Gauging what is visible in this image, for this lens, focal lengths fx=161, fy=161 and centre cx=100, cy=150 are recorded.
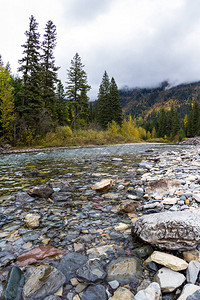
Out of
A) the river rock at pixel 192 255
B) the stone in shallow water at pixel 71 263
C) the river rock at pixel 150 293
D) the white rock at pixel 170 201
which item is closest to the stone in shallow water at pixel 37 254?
the stone in shallow water at pixel 71 263

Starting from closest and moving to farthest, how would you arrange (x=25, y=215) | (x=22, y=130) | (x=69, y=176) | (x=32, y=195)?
(x=25, y=215)
(x=32, y=195)
(x=69, y=176)
(x=22, y=130)

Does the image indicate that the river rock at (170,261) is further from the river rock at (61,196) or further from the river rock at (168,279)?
the river rock at (61,196)

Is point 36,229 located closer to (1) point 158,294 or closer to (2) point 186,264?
(1) point 158,294

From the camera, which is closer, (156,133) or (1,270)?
(1,270)

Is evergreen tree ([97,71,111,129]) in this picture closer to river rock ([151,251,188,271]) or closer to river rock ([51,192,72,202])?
river rock ([51,192,72,202])

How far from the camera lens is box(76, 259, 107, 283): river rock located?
5.09 feet

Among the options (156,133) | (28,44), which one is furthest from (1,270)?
(156,133)

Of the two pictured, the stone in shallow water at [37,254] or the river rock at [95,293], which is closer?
the river rock at [95,293]

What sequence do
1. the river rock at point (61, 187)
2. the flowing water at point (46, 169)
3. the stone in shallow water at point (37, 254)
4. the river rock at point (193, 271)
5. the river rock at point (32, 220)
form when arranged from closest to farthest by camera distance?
1. the river rock at point (193, 271)
2. the stone in shallow water at point (37, 254)
3. the river rock at point (32, 220)
4. the river rock at point (61, 187)
5. the flowing water at point (46, 169)

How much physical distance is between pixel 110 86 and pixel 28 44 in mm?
30572

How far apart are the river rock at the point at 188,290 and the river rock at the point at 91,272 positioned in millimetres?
696

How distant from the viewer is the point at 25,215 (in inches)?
116

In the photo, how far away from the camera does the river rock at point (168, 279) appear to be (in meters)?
1.37

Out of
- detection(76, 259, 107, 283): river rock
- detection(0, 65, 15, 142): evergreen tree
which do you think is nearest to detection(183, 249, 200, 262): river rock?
detection(76, 259, 107, 283): river rock
